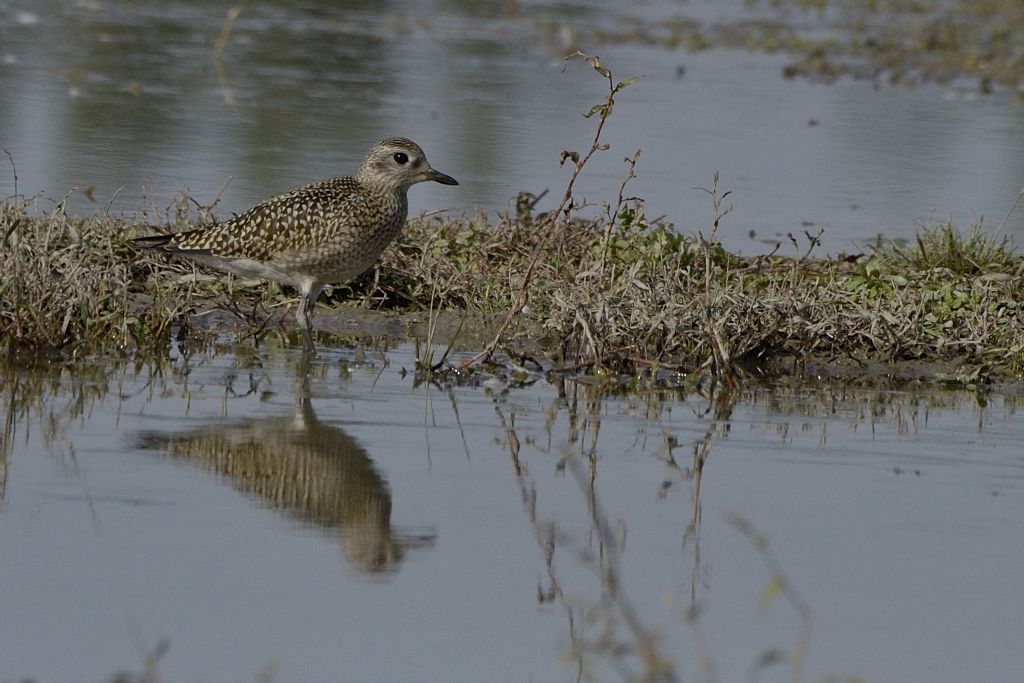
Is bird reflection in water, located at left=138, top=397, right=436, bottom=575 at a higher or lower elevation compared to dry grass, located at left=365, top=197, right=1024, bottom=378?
lower

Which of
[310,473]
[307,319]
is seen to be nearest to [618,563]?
[310,473]

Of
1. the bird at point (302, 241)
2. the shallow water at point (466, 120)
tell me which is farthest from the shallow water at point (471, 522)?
the shallow water at point (466, 120)

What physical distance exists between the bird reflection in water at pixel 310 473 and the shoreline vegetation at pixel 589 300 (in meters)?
1.14

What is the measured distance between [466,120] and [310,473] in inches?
404

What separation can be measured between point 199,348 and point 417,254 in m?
1.86

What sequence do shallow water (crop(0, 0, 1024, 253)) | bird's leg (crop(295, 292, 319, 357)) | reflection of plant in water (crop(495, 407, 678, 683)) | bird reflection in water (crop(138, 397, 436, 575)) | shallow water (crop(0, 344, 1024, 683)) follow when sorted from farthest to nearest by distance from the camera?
shallow water (crop(0, 0, 1024, 253)) < bird's leg (crop(295, 292, 319, 357)) < bird reflection in water (crop(138, 397, 436, 575)) < shallow water (crop(0, 344, 1024, 683)) < reflection of plant in water (crop(495, 407, 678, 683))

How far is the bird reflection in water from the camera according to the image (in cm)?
596

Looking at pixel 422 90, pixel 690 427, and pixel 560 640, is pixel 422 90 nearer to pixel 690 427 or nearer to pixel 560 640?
pixel 690 427

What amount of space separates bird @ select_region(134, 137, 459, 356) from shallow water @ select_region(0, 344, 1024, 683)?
77 cm

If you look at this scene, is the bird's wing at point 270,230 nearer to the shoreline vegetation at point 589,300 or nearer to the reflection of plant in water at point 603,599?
the shoreline vegetation at point 589,300

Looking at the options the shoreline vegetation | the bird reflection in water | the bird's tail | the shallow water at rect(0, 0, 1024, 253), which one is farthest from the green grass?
the bird reflection in water

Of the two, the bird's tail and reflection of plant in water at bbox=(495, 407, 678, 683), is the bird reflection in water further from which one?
the bird's tail

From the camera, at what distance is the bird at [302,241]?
9273 millimetres

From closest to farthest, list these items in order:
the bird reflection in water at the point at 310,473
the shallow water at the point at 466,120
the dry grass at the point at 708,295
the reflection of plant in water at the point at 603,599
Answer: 1. the reflection of plant in water at the point at 603,599
2. the bird reflection in water at the point at 310,473
3. the dry grass at the point at 708,295
4. the shallow water at the point at 466,120
